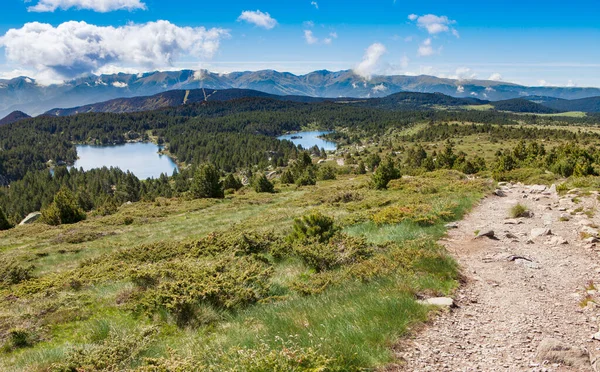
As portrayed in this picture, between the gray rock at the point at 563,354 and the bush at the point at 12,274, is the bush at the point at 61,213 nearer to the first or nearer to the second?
the bush at the point at 12,274

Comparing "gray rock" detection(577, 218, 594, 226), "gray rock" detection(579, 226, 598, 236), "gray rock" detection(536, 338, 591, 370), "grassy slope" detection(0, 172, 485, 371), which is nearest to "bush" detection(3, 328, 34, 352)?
"grassy slope" detection(0, 172, 485, 371)

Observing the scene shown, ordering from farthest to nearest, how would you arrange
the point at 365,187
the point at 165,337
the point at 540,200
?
the point at 365,187, the point at 540,200, the point at 165,337

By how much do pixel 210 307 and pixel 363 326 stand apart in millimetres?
4499

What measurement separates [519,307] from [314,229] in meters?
8.25

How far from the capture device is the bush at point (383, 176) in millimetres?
37219

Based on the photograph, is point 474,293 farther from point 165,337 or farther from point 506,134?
point 506,134

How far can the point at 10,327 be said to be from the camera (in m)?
8.92

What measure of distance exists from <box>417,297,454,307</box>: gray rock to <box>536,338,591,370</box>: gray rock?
6.32 ft

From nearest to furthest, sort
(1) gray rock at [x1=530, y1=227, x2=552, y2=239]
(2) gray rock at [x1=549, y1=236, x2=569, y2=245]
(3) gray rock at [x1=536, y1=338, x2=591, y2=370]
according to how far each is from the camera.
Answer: (3) gray rock at [x1=536, y1=338, x2=591, y2=370]
(2) gray rock at [x1=549, y1=236, x2=569, y2=245]
(1) gray rock at [x1=530, y1=227, x2=552, y2=239]

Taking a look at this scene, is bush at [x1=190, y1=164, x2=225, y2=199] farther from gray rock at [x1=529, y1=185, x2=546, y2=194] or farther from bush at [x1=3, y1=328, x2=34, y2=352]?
bush at [x1=3, y1=328, x2=34, y2=352]

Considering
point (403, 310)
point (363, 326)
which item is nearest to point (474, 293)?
point (403, 310)

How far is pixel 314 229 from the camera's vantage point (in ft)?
47.1

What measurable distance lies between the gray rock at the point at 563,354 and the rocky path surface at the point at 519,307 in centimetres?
1

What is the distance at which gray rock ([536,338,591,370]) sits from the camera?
5.18m
